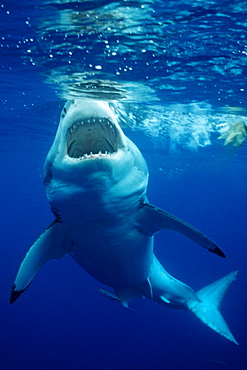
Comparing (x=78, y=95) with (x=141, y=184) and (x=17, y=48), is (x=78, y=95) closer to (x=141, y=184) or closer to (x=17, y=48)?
(x=17, y=48)

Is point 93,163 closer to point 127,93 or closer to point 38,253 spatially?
point 38,253

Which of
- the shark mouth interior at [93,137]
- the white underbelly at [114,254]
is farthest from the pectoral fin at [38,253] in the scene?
the shark mouth interior at [93,137]

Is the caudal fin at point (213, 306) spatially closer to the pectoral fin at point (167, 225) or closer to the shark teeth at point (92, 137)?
the pectoral fin at point (167, 225)

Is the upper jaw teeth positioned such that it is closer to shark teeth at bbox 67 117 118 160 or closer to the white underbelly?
shark teeth at bbox 67 117 118 160

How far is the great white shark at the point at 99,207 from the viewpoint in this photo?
3.82 metres

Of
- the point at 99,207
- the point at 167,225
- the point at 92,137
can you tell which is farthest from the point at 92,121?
the point at 167,225

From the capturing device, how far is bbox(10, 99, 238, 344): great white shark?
3820 millimetres

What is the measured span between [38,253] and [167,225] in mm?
2250

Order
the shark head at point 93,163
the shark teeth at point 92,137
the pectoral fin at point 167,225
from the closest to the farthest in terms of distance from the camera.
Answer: the shark head at point 93,163
the shark teeth at point 92,137
the pectoral fin at point 167,225

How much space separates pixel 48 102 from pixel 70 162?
13277mm

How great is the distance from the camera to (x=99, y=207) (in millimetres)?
4145

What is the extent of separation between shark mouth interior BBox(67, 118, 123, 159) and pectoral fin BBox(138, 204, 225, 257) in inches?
46.0

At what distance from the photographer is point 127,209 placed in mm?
4512

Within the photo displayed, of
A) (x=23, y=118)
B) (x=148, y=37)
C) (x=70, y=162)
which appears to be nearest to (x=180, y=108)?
(x=148, y=37)
